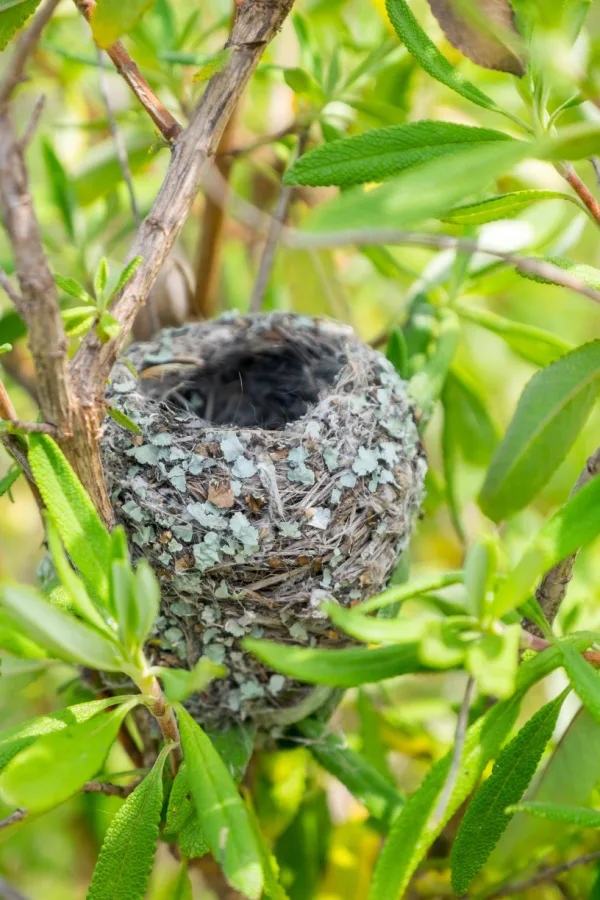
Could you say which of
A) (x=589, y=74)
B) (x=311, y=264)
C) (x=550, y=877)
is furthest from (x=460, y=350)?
(x=589, y=74)

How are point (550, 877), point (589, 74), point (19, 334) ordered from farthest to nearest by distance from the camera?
point (19, 334)
point (550, 877)
point (589, 74)

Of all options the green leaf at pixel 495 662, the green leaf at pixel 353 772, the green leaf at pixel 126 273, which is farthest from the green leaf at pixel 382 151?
the green leaf at pixel 353 772

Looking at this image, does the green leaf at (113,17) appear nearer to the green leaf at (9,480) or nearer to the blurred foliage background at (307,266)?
the blurred foliage background at (307,266)

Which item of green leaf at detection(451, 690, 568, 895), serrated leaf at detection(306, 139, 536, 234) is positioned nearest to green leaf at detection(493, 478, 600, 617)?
green leaf at detection(451, 690, 568, 895)

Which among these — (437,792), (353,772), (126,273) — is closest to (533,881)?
(353,772)

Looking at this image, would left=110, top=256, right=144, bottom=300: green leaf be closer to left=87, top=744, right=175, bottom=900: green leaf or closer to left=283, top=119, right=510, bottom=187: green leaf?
left=283, top=119, right=510, bottom=187: green leaf

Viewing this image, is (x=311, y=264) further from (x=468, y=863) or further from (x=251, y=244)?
(x=468, y=863)

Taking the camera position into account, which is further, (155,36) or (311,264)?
(311,264)
